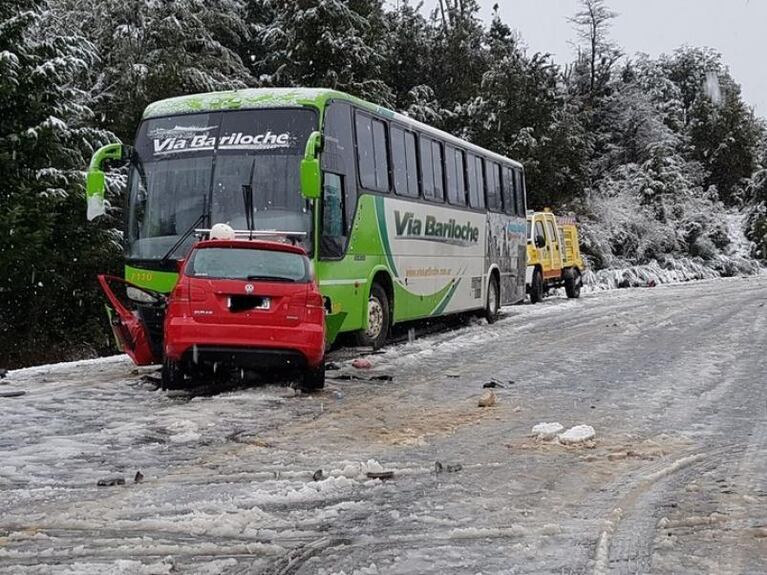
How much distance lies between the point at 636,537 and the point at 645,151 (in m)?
45.6

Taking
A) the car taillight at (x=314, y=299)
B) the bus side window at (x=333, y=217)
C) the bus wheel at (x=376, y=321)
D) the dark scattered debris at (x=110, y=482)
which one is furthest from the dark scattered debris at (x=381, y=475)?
the bus wheel at (x=376, y=321)

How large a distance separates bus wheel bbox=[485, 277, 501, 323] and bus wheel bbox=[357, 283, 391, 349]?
564cm

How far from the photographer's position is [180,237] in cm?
1158

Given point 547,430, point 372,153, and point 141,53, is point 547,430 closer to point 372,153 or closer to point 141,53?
point 372,153

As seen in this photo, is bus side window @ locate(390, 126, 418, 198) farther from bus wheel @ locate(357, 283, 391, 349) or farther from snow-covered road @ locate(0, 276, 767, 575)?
snow-covered road @ locate(0, 276, 767, 575)

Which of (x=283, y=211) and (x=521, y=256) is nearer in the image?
(x=283, y=211)

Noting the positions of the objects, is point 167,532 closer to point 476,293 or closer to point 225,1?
point 476,293

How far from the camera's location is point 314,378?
985cm

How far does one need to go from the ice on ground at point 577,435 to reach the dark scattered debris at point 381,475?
1808 millimetres

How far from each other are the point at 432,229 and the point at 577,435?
29.4 feet

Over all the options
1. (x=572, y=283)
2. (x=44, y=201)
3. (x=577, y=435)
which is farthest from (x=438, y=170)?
(x=572, y=283)

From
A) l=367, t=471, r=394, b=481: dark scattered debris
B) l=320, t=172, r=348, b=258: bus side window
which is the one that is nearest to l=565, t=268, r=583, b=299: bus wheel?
l=320, t=172, r=348, b=258: bus side window

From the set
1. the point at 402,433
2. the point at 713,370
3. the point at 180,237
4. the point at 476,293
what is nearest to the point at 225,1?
the point at 476,293

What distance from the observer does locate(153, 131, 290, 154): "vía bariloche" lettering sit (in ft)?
38.3
